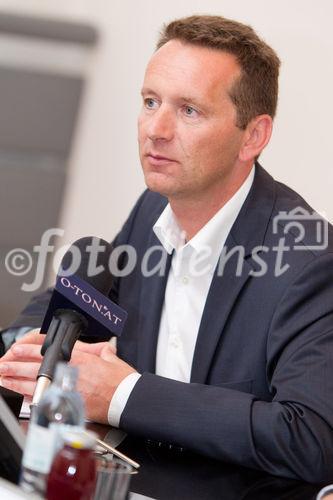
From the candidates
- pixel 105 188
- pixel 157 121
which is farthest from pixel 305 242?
pixel 105 188

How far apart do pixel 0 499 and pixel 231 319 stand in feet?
3.38

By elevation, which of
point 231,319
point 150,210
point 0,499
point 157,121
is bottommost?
point 0,499

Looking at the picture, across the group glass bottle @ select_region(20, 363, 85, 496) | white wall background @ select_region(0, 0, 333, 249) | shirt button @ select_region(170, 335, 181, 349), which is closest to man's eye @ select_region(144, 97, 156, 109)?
shirt button @ select_region(170, 335, 181, 349)

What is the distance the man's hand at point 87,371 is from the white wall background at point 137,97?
4.96ft

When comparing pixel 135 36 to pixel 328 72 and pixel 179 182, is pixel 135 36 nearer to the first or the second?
pixel 328 72

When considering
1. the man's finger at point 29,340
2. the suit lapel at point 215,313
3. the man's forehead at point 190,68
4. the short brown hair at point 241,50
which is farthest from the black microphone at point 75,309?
the short brown hair at point 241,50

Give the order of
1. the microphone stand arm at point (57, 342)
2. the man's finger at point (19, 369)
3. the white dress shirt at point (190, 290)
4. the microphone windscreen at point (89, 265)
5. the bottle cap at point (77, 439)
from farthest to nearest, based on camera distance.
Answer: the white dress shirt at point (190, 290)
the man's finger at point (19, 369)
the microphone windscreen at point (89, 265)
the microphone stand arm at point (57, 342)
the bottle cap at point (77, 439)

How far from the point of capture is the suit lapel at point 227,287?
2.21 m

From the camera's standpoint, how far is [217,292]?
2230mm

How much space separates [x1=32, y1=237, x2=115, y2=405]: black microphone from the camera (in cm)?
162

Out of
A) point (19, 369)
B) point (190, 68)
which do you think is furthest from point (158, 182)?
point (19, 369)

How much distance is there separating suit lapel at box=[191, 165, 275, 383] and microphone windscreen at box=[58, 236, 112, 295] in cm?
33

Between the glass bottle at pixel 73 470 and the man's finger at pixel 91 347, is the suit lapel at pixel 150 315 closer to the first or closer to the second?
the man's finger at pixel 91 347

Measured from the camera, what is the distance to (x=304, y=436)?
74.9 inches
